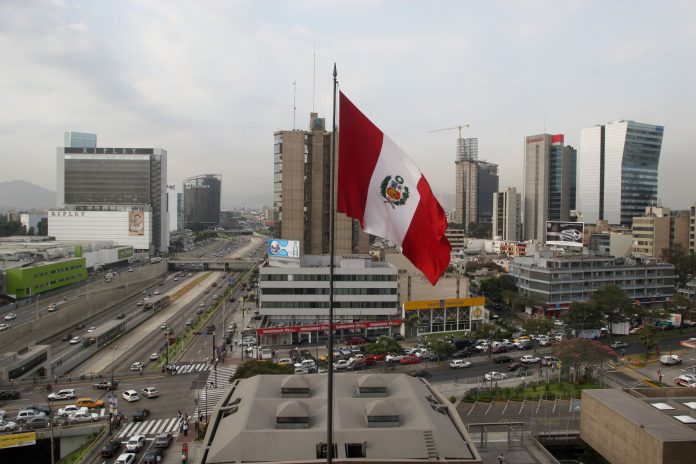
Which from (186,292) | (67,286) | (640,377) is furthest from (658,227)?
(67,286)

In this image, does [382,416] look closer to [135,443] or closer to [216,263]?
[135,443]

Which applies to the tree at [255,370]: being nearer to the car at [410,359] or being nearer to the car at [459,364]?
the car at [410,359]

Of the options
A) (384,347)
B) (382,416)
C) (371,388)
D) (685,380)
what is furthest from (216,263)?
(382,416)

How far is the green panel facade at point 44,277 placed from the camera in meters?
49.4

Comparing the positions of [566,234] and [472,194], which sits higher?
[472,194]

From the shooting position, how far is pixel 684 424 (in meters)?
15.1

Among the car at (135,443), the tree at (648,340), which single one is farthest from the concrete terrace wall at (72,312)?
the tree at (648,340)

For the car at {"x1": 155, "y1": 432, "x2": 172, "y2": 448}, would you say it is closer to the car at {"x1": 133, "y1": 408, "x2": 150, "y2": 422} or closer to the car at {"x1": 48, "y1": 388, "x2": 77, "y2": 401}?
the car at {"x1": 133, "y1": 408, "x2": 150, "y2": 422}

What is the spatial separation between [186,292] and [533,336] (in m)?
41.1

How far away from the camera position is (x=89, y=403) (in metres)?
25.2

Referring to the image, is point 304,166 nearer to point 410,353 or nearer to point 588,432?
point 410,353

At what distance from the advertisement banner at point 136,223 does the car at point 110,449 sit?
259 feet

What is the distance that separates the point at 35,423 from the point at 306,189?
114ft

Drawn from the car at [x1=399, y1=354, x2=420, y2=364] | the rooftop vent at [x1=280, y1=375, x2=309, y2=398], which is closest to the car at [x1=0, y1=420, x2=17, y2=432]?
the rooftop vent at [x1=280, y1=375, x2=309, y2=398]
